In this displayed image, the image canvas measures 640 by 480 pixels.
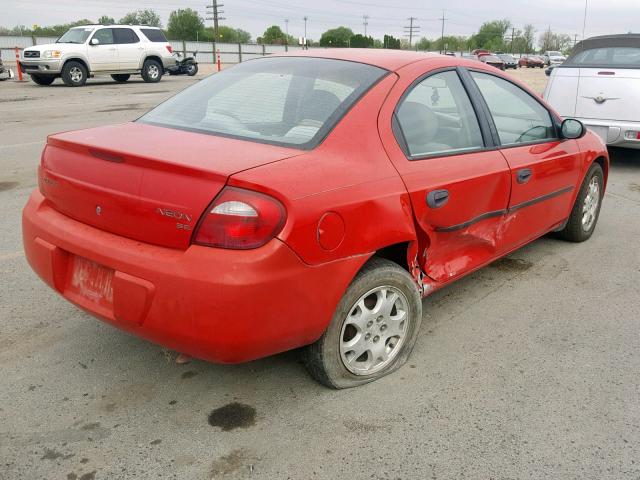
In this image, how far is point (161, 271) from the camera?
229 centimetres

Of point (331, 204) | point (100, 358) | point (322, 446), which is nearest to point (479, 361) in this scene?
point (322, 446)

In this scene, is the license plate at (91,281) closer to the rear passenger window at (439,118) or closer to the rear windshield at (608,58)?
the rear passenger window at (439,118)

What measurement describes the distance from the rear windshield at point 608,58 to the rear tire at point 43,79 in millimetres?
16822

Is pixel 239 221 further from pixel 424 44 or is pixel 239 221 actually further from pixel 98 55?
pixel 424 44

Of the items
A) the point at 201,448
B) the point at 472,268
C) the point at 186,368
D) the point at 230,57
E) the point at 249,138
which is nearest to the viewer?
the point at 201,448

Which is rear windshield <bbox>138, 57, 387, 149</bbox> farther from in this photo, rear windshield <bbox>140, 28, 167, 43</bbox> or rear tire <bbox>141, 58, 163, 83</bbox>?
rear windshield <bbox>140, 28, 167, 43</bbox>

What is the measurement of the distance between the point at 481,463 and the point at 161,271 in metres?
1.46

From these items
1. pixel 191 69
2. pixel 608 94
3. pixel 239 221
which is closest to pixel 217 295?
pixel 239 221

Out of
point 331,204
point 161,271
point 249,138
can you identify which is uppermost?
point 249,138

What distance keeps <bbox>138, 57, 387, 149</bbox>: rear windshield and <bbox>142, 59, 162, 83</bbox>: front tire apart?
19.5 m

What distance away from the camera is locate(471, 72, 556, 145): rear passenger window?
11.9 feet

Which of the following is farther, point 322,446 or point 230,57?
point 230,57

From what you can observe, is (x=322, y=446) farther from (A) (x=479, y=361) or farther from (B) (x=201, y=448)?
(A) (x=479, y=361)

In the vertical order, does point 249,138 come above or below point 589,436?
above
